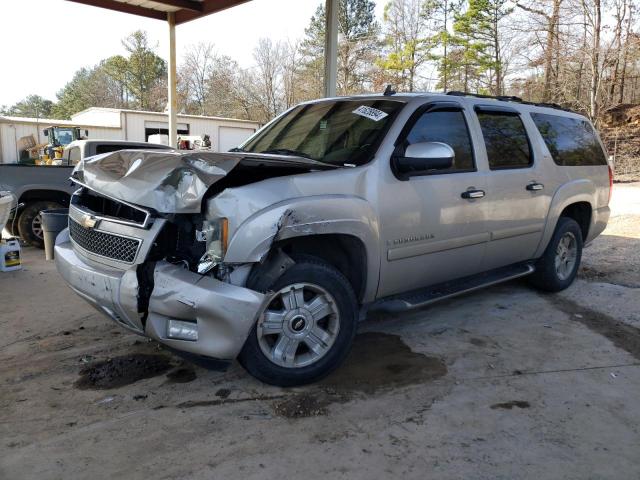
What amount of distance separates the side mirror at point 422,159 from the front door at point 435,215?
9cm

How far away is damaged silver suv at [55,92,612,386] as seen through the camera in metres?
2.88

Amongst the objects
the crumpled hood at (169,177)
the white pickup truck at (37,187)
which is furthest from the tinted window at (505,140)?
the white pickup truck at (37,187)

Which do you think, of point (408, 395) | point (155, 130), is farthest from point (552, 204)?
point (155, 130)

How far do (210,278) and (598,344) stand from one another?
3.25m

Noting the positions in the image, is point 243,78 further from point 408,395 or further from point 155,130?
point 408,395

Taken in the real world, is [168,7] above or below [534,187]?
above

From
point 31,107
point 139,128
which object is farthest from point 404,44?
point 31,107

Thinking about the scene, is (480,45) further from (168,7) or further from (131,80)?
(131,80)

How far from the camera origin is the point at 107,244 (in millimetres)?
3172

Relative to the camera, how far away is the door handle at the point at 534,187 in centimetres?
474

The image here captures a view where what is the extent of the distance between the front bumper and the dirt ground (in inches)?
18.0

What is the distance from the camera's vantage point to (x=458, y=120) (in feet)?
13.9

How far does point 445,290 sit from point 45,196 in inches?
271

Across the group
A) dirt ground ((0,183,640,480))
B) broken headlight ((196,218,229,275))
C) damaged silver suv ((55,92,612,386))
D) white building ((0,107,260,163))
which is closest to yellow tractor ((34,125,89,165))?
white building ((0,107,260,163))
